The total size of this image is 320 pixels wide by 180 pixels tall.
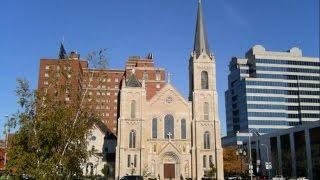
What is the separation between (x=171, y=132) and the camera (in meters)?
72.9

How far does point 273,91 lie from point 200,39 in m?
69.5

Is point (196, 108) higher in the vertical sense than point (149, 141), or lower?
higher

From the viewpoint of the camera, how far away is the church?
6994 centimetres

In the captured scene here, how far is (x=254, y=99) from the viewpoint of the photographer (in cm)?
13825

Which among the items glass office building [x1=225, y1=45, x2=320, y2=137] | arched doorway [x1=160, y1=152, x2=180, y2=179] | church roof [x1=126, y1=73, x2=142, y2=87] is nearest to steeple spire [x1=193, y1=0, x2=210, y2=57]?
church roof [x1=126, y1=73, x2=142, y2=87]

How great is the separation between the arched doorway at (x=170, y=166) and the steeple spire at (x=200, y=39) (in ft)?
65.3

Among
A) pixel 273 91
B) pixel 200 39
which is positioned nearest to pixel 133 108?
pixel 200 39

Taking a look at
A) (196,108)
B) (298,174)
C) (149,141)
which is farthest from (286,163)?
(149,141)

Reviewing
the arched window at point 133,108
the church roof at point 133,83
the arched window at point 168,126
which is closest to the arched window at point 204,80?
the arched window at point 168,126

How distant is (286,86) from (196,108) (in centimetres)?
7863

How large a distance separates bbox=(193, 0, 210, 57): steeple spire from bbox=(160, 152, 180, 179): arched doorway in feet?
65.3

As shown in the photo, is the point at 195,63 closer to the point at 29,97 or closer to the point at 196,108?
the point at 196,108

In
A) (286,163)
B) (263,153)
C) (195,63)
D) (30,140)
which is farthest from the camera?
(263,153)

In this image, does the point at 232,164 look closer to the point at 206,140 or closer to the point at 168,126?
the point at 206,140
